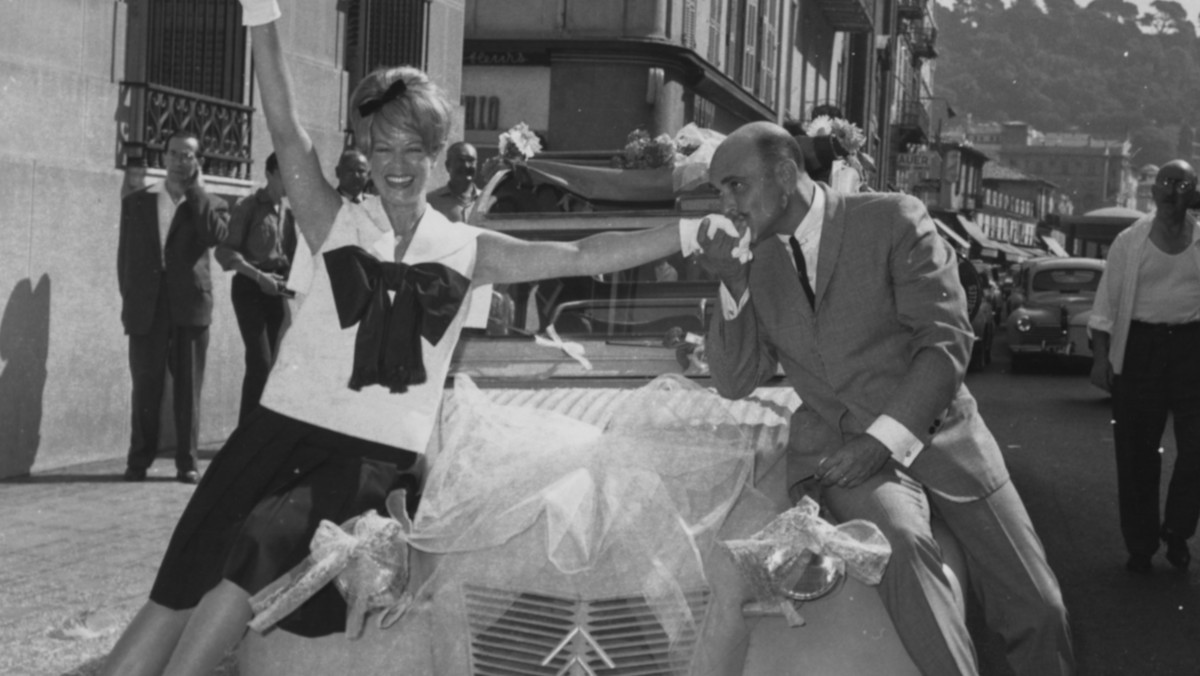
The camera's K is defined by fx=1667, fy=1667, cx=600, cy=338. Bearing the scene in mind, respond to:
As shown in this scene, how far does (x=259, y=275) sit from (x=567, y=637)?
7.57 meters

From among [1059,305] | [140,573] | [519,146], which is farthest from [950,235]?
[140,573]

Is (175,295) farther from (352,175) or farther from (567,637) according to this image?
(567,637)

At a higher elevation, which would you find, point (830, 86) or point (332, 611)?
point (830, 86)

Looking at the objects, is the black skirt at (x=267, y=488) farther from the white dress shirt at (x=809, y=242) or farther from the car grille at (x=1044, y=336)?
the car grille at (x=1044, y=336)

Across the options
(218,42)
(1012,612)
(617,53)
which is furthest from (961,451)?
(617,53)

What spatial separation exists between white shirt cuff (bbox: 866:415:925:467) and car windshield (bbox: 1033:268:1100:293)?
900 inches

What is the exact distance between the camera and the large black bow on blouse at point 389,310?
375 centimetres

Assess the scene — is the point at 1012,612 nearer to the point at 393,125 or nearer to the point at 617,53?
the point at 393,125

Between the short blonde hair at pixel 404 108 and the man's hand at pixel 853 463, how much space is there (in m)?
1.22

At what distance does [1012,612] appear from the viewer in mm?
4117

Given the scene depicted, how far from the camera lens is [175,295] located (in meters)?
10.2

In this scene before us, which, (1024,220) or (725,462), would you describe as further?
(1024,220)

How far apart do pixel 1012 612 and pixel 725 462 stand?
0.82m

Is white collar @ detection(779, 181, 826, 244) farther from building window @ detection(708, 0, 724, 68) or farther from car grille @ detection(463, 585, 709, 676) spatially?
building window @ detection(708, 0, 724, 68)
